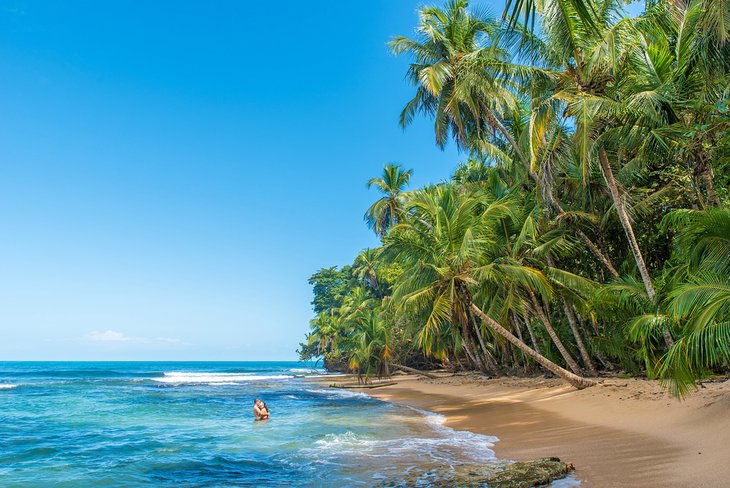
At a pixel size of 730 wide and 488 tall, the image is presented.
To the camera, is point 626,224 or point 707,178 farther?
point 626,224

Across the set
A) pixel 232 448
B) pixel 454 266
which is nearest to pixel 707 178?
pixel 454 266

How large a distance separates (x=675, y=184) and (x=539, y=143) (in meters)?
4.05

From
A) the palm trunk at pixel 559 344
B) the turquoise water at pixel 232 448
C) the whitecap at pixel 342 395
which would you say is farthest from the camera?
the whitecap at pixel 342 395

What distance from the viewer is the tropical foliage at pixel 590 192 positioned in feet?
24.0

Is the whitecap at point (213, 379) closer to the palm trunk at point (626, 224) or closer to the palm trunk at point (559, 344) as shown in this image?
the palm trunk at point (559, 344)

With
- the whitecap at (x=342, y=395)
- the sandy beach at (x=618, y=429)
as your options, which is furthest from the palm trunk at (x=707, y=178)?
the whitecap at (x=342, y=395)

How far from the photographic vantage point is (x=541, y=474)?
607 centimetres

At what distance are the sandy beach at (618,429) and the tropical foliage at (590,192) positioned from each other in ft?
2.65

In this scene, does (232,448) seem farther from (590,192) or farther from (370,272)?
(370,272)

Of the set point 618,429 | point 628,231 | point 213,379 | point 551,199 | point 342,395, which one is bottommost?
point 213,379

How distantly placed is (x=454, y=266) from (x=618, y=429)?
20.8 ft

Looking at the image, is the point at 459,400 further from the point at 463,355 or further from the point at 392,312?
the point at 463,355

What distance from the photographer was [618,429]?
8.93 metres

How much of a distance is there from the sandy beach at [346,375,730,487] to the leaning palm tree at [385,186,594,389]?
176 centimetres
